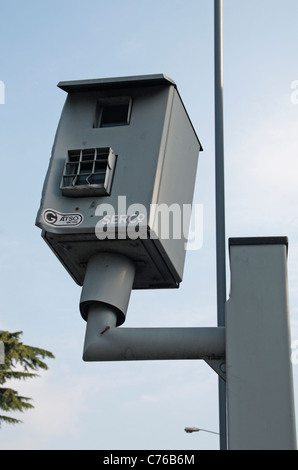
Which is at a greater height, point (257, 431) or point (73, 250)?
point (73, 250)

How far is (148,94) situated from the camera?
201 inches

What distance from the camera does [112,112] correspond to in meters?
5.23

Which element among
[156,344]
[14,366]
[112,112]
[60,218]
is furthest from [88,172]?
[14,366]

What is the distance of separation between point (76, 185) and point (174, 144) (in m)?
0.82

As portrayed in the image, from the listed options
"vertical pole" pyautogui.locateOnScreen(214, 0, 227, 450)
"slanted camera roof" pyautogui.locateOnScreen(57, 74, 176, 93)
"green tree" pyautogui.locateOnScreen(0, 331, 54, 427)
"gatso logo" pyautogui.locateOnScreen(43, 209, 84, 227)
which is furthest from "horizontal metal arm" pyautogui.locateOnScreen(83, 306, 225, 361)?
"green tree" pyautogui.locateOnScreen(0, 331, 54, 427)

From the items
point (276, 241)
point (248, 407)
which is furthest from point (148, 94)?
point (248, 407)

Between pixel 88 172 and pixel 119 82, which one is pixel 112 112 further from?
pixel 88 172

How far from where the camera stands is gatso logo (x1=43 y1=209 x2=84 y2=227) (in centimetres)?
452

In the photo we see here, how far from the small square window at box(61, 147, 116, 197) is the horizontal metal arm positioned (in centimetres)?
92

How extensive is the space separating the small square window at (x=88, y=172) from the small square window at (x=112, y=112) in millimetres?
395

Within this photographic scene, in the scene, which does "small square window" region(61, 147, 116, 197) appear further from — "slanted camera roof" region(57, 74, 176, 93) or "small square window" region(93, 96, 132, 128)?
"slanted camera roof" region(57, 74, 176, 93)

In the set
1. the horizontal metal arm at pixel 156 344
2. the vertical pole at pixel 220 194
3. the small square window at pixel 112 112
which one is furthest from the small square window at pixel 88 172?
the vertical pole at pixel 220 194
